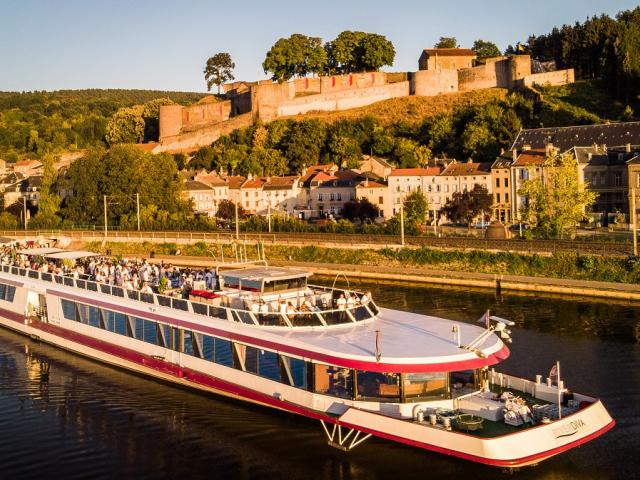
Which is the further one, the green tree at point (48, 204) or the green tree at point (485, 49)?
the green tree at point (485, 49)

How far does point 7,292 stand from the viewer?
3216 centimetres

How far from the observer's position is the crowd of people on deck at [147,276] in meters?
20.7

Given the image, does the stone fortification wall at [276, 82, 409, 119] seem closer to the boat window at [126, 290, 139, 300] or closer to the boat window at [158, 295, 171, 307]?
the boat window at [126, 290, 139, 300]

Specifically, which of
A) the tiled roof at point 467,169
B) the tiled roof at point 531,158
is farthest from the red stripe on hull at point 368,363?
the tiled roof at point 467,169

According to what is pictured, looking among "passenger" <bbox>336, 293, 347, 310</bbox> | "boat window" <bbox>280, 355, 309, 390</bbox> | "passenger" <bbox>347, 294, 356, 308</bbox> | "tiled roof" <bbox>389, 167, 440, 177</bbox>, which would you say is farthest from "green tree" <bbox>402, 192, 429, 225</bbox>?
"boat window" <bbox>280, 355, 309, 390</bbox>

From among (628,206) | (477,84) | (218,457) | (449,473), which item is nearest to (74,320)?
(218,457)

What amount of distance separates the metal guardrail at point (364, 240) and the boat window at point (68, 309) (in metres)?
22.3

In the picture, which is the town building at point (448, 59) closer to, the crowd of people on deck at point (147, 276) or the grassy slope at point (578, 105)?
the grassy slope at point (578, 105)

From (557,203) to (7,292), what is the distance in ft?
112

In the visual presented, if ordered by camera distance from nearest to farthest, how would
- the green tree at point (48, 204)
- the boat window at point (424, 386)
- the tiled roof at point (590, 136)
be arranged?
the boat window at point (424, 386), the tiled roof at point (590, 136), the green tree at point (48, 204)

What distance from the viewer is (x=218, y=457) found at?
17.8 meters

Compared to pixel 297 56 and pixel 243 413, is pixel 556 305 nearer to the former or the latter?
pixel 243 413

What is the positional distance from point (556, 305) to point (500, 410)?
70.5 feet

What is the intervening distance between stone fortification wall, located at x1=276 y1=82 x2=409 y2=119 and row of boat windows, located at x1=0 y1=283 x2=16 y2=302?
79.7 metres
